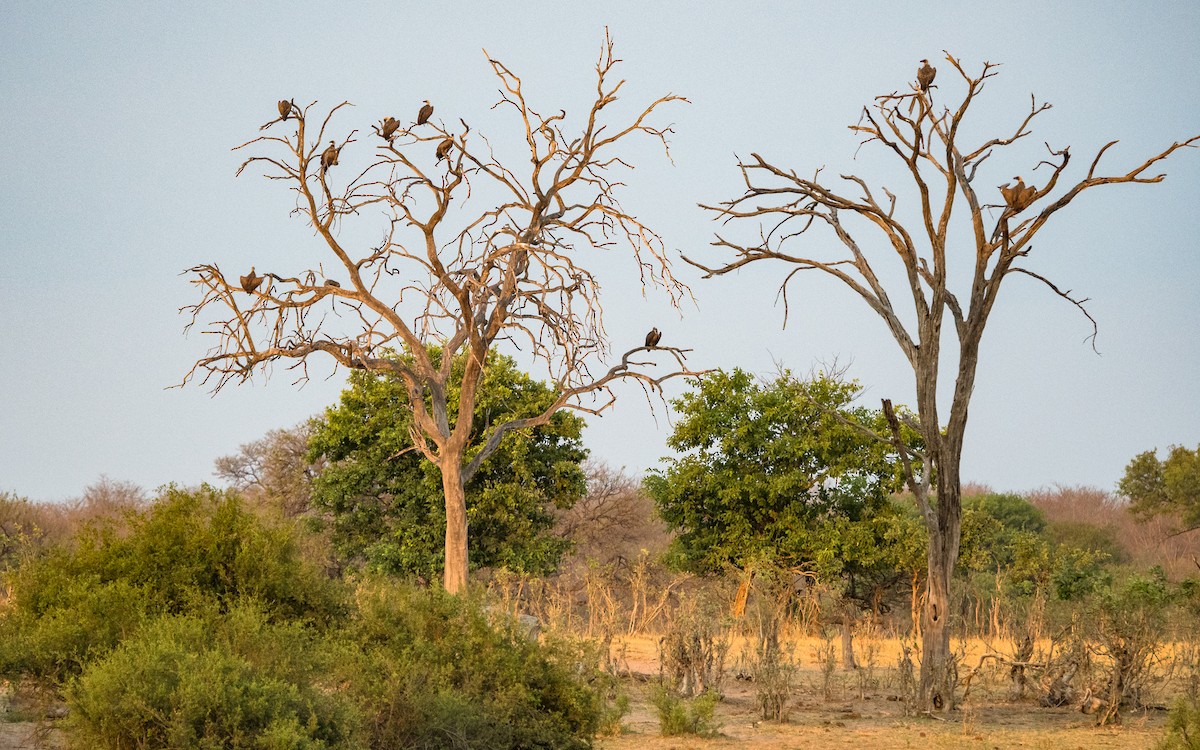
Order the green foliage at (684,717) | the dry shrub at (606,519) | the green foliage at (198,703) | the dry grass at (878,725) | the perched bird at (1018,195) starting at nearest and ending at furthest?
the green foliage at (198,703) < the dry grass at (878,725) < the green foliage at (684,717) < the perched bird at (1018,195) < the dry shrub at (606,519)

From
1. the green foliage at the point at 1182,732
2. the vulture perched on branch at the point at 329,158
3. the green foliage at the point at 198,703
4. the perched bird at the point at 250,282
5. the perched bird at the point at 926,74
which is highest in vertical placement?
the perched bird at the point at 926,74

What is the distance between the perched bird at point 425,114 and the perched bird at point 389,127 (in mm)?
255

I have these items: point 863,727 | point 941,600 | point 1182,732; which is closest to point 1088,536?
point 941,600

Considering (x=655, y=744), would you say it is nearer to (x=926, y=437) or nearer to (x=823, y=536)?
(x=926, y=437)

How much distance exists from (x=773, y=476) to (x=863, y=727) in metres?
10.7

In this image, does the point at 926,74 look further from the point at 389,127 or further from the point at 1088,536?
the point at 1088,536

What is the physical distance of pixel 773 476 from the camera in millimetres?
22016

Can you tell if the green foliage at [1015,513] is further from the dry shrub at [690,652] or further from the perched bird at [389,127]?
the perched bird at [389,127]

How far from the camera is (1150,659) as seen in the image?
12.4 meters

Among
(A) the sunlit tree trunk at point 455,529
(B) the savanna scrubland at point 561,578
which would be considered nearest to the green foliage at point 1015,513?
(B) the savanna scrubland at point 561,578

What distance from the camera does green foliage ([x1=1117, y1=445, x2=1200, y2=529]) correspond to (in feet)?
120

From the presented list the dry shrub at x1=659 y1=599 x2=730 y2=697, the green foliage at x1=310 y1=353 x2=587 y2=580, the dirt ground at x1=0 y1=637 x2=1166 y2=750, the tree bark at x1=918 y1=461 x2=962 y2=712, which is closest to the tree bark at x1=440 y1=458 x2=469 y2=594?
the dirt ground at x1=0 y1=637 x2=1166 y2=750

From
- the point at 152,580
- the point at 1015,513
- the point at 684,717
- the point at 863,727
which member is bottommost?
the point at 863,727

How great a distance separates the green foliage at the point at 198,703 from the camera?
6.09m
